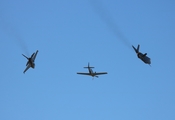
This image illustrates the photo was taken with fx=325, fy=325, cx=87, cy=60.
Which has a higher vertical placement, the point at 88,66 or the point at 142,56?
the point at 88,66

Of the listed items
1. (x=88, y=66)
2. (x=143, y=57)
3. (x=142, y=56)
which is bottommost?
(x=143, y=57)

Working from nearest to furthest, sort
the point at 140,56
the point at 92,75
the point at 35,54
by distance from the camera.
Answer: the point at 140,56, the point at 35,54, the point at 92,75

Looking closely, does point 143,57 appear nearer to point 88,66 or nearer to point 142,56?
point 142,56

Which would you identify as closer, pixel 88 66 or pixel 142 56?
pixel 142 56

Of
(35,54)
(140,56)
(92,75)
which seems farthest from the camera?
(92,75)

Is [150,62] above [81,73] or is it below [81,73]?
below

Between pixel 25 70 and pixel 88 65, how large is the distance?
3198 centimetres

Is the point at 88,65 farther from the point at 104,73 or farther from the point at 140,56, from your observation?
the point at 140,56

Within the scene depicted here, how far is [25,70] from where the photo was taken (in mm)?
86312

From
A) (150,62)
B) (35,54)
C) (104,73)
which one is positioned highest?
(104,73)

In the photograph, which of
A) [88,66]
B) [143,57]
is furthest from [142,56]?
[88,66]

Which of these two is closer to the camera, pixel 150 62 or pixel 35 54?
pixel 150 62

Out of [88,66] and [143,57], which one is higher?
[88,66]

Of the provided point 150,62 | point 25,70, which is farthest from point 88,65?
point 150,62
